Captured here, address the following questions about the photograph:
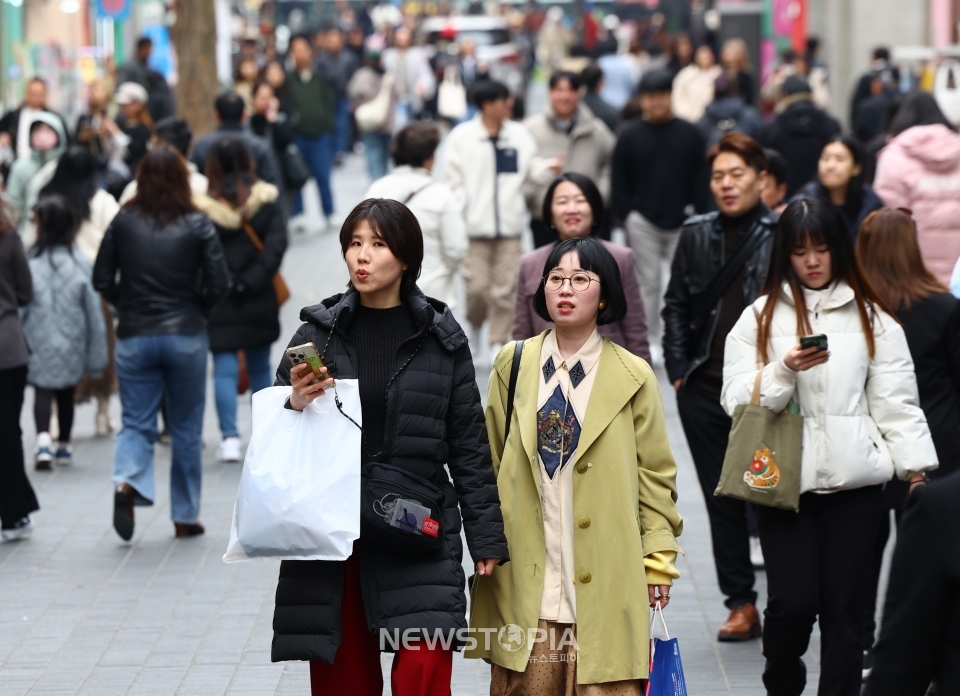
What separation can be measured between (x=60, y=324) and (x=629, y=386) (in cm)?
573

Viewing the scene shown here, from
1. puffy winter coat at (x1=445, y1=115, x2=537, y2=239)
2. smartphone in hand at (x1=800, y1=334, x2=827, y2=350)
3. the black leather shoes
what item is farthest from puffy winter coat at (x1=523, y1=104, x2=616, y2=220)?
smartphone in hand at (x1=800, y1=334, x2=827, y2=350)

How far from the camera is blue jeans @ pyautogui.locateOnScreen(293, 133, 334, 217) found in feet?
63.4

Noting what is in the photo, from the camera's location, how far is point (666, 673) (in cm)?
442

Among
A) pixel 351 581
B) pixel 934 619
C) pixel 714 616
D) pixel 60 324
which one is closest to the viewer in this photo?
pixel 934 619

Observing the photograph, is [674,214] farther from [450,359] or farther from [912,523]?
[912,523]

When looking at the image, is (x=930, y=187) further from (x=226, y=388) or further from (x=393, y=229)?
(x=393, y=229)

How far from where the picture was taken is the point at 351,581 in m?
4.41

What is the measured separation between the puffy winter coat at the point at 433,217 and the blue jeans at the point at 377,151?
12279 mm

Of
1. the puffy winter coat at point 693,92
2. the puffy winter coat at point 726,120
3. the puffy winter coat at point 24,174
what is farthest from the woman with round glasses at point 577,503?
the puffy winter coat at point 693,92

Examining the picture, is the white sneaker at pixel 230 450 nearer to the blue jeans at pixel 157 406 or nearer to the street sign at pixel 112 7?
the blue jeans at pixel 157 406

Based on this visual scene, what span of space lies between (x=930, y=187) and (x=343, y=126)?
19.9m

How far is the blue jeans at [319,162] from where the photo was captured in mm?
19328

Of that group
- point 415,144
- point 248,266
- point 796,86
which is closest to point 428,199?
point 415,144

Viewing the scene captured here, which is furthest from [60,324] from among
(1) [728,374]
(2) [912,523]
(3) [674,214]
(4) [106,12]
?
(4) [106,12]
